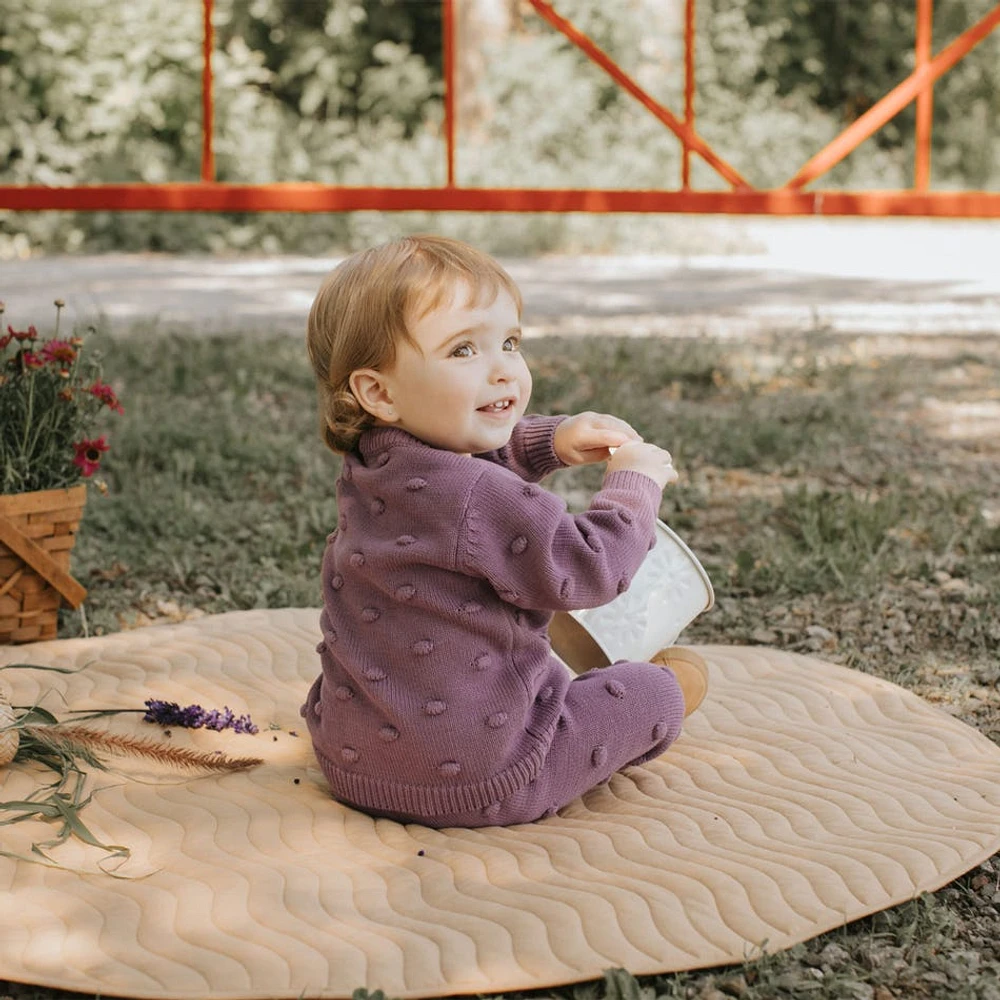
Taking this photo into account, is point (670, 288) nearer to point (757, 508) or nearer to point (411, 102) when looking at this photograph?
point (757, 508)

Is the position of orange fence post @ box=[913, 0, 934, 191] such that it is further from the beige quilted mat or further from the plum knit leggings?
the plum knit leggings

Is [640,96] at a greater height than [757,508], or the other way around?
[640,96]

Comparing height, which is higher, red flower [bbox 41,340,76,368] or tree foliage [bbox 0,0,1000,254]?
tree foliage [bbox 0,0,1000,254]

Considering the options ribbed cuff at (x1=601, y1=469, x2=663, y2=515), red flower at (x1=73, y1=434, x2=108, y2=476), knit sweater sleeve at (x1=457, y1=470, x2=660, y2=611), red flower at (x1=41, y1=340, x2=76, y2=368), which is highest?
red flower at (x1=41, y1=340, x2=76, y2=368)

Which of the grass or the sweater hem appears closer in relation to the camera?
the grass

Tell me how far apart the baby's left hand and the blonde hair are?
288 mm

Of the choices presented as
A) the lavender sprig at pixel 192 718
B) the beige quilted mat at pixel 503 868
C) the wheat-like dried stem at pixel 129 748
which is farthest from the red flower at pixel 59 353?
the wheat-like dried stem at pixel 129 748

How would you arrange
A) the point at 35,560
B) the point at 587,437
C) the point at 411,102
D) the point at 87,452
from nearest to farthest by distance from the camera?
the point at 587,437, the point at 35,560, the point at 87,452, the point at 411,102

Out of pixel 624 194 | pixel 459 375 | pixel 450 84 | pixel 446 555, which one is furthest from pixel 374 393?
pixel 624 194

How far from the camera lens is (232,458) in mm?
5168

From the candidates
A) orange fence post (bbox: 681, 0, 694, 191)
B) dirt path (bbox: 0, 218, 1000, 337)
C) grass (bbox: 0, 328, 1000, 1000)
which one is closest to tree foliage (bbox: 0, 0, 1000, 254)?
dirt path (bbox: 0, 218, 1000, 337)

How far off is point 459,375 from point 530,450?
0.38 meters

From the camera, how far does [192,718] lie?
2951mm

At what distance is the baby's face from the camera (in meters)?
2.38
